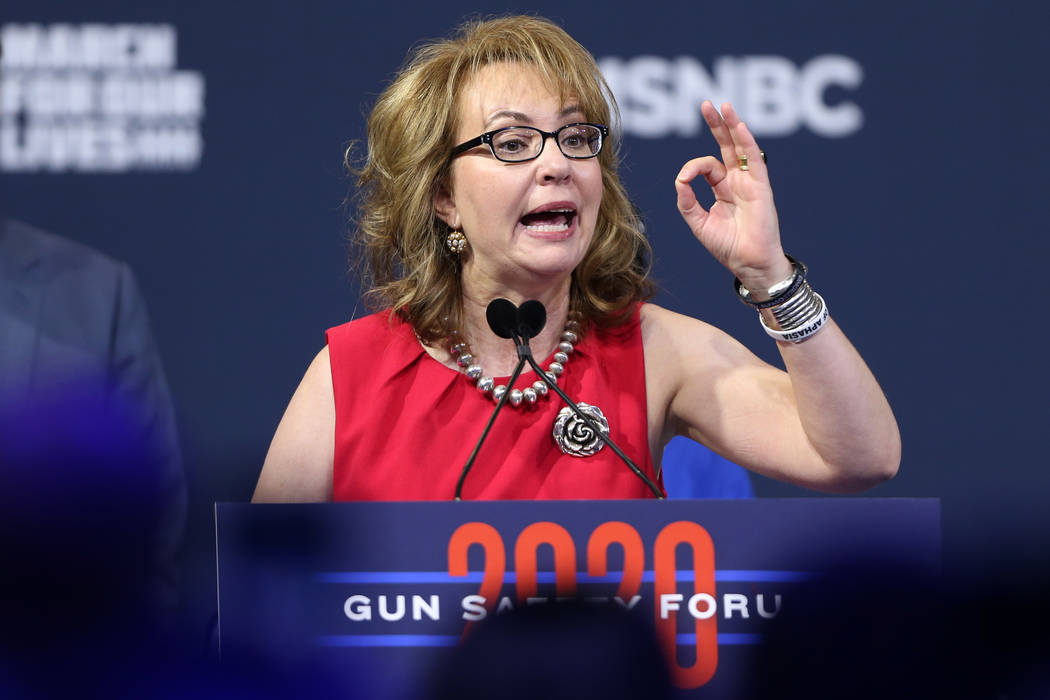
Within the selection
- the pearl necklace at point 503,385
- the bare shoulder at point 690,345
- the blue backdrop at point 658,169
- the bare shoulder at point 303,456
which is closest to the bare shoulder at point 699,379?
the bare shoulder at point 690,345

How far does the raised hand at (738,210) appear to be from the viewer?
1.34 meters

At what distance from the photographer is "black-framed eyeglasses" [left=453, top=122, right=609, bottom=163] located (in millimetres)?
1518

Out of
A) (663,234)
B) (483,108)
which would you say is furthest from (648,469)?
(663,234)

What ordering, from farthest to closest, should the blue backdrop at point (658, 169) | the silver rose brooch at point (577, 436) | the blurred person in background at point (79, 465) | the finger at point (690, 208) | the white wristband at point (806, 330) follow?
the blue backdrop at point (658, 169) < the silver rose brooch at point (577, 436) < the finger at point (690, 208) < the white wristband at point (806, 330) < the blurred person in background at point (79, 465)

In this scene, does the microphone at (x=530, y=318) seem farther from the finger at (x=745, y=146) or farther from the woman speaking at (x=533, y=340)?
the finger at (x=745, y=146)

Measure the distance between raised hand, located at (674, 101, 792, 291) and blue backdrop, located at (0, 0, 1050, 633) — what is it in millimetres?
1317

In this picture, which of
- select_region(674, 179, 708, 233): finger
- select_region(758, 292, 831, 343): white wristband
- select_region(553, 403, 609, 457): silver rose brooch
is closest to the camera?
select_region(758, 292, 831, 343): white wristband

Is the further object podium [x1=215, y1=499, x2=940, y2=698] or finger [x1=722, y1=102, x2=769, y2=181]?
→ finger [x1=722, y1=102, x2=769, y2=181]

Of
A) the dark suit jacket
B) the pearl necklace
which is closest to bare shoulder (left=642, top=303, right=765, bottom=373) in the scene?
the pearl necklace

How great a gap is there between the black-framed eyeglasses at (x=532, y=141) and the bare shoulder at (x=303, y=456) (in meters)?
0.40

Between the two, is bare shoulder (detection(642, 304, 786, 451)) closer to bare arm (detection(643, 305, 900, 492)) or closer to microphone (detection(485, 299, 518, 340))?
bare arm (detection(643, 305, 900, 492))

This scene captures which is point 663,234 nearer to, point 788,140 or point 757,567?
point 788,140

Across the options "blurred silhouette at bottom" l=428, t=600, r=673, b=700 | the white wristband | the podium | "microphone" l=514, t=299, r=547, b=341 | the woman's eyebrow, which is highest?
the woman's eyebrow

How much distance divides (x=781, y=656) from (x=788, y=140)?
204 centimetres
